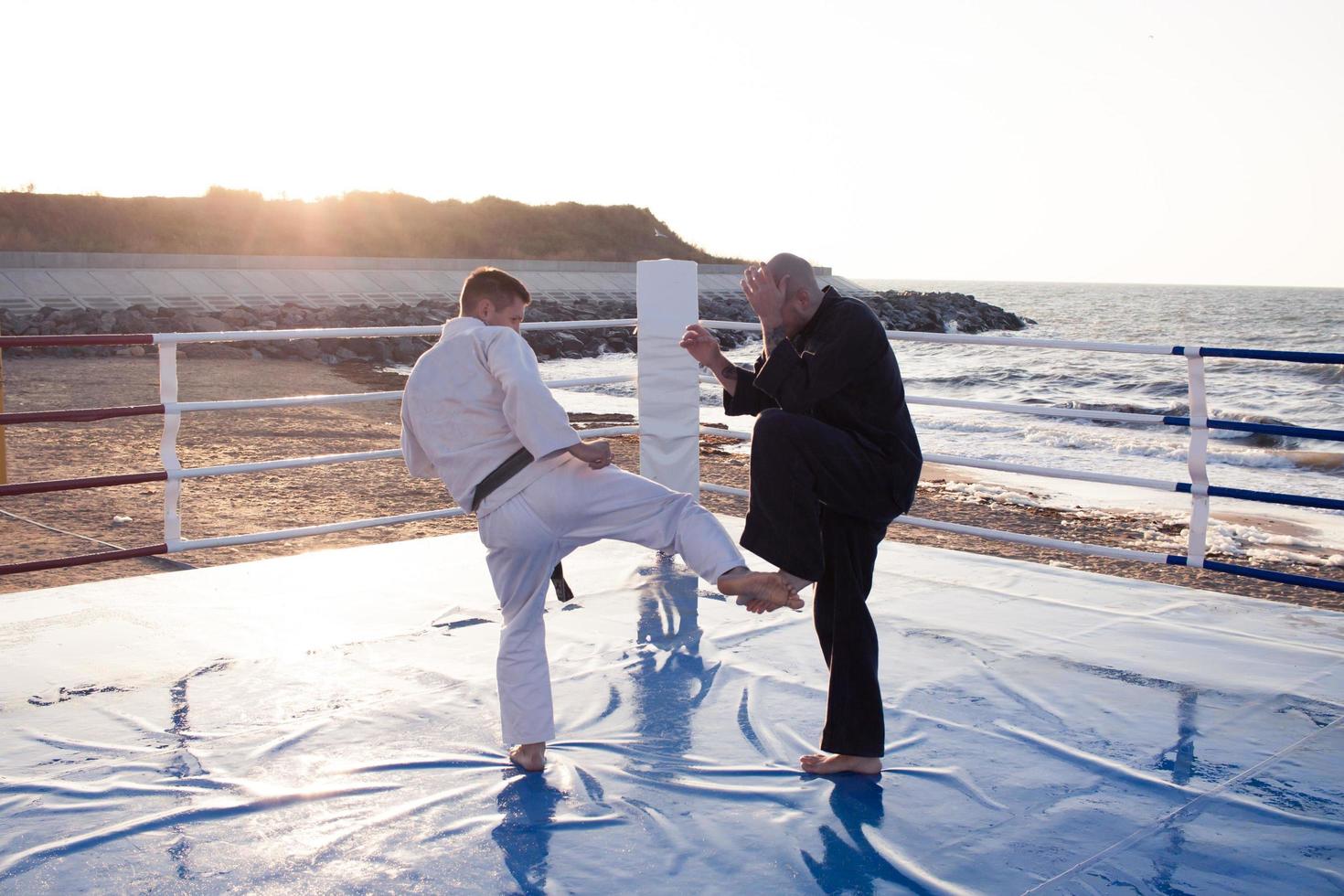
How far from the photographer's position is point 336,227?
139ft

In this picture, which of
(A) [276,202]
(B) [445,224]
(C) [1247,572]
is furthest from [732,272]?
(C) [1247,572]

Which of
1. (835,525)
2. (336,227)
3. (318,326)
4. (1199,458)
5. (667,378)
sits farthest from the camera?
(336,227)

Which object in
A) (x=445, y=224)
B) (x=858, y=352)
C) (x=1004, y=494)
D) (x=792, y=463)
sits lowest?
(x=1004, y=494)

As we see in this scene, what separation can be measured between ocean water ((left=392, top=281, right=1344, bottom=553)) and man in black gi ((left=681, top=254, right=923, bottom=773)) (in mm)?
6850

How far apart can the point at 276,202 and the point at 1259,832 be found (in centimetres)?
4259

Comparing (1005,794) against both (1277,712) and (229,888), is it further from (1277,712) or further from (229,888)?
(229,888)

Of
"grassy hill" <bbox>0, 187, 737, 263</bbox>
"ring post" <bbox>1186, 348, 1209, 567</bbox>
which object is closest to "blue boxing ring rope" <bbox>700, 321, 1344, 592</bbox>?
"ring post" <bbox>1186, 348, 1209, 567</bbox>

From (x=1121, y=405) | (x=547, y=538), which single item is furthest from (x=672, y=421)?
(x=1121, y=405)

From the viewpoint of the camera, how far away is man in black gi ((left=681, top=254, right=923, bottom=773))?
274cm

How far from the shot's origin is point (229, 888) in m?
2.42

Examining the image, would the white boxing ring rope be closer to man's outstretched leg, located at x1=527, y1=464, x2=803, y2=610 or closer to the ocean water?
man's outstretched leg, located at x1=527, y1=464, x2=803, y2=610

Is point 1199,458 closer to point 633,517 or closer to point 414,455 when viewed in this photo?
point 633,517

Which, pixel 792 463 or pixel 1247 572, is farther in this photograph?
pixel 1247 572

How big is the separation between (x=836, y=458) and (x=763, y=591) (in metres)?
0.35
